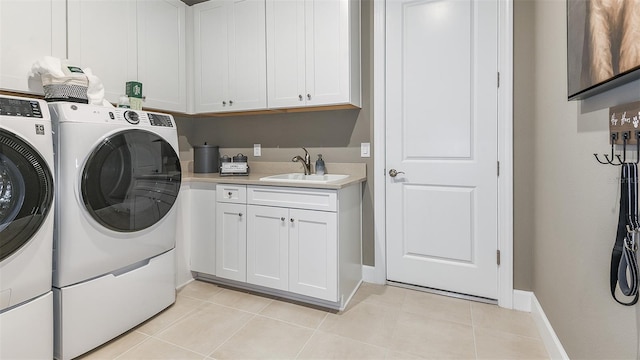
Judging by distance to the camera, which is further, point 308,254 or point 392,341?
point 308,254

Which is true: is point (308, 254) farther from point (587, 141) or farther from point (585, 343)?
point (587, 141)

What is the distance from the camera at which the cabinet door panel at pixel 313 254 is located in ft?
6.47

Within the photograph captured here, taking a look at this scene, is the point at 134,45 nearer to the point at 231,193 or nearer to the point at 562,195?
the point at 231,193

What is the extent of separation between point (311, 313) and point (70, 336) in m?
1.28

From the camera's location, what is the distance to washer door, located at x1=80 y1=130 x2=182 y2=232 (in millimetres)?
1595

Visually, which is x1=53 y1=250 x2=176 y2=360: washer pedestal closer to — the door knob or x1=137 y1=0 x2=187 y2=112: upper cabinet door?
x1=137 y1=0 x2=187 y2=112: upper cabinet door

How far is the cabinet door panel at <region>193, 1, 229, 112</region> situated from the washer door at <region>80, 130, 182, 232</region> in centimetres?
90

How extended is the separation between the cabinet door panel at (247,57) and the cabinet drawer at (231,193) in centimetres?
70

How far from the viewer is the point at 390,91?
2.36m

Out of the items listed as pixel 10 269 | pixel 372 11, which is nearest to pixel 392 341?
pixel 10 269

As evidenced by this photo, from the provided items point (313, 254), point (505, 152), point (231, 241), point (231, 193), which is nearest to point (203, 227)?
point (231, 241)

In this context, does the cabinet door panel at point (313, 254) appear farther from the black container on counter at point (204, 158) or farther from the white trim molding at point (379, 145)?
the black container on counter at point (204, 158)

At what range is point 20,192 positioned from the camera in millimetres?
1319

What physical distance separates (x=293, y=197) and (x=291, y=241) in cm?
30
